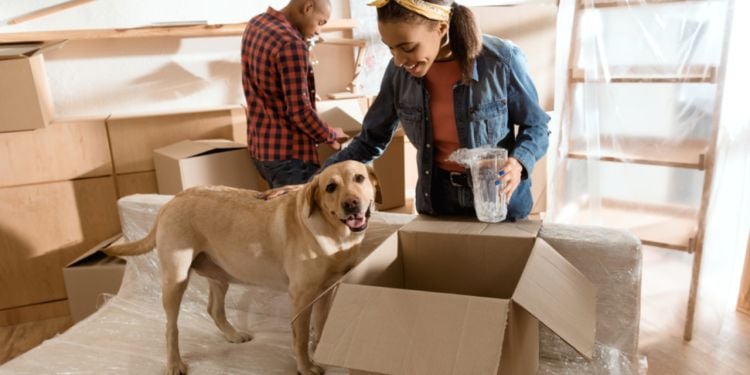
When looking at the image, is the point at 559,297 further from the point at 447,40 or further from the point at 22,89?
the point at 22,89

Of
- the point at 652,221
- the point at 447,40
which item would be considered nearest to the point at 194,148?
the point at 447,40

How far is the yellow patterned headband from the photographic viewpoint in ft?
4.23

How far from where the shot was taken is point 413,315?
101cm

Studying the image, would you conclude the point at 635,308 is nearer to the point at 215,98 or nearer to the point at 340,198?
the point at 340,198

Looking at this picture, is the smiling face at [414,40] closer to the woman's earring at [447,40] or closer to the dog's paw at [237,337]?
the woman's earring at [447,40]

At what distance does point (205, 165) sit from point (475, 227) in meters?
1.56

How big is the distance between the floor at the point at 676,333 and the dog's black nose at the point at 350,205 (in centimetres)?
163

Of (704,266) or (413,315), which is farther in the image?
(704,266)

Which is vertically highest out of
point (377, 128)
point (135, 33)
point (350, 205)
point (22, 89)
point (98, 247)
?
point (135, 33)

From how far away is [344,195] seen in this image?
134cm

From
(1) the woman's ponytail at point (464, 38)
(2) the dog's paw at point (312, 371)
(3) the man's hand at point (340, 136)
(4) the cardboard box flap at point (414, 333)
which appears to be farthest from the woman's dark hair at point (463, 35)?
(3) the man's hand at point (340, 136)

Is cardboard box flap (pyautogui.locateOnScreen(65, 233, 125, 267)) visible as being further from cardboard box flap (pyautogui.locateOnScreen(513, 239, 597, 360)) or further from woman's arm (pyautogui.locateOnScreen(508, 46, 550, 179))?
cardboard box flap (pyautogui.locateOnScreen(513, 239, 597, 360))

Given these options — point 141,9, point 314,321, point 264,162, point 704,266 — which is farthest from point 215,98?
point 704,266

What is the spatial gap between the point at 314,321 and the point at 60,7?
2400 millimetres
